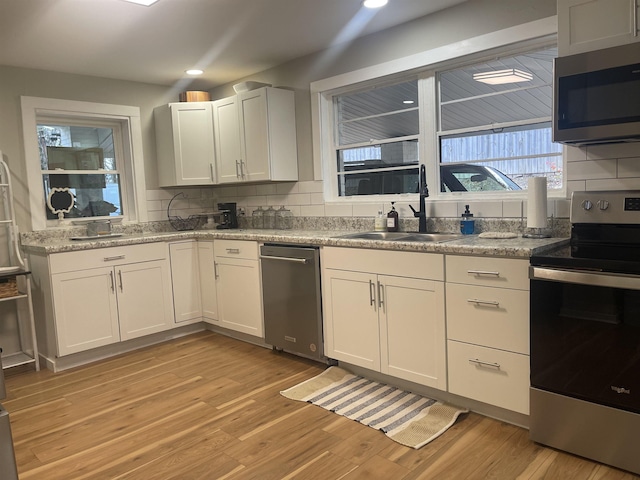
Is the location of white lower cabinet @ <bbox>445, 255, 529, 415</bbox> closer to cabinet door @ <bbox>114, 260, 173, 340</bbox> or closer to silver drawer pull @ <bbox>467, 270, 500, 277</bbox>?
silver drawer pull @ <bbox>467, 270, 500, 277</bbox>

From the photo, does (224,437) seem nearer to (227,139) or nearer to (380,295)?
(380,295)

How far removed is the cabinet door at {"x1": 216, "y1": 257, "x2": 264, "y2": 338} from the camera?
12.1 feet

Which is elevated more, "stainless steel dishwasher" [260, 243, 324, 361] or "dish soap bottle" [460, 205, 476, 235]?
"dish soap bottle" [460, 205, 476, 235]

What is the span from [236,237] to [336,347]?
123cm

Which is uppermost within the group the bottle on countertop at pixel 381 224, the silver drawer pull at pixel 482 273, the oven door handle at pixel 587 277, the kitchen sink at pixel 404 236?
the bottle on countertop at pixel 381 224

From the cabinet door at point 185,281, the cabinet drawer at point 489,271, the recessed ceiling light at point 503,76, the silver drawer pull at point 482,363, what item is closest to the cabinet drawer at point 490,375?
the silver drawer pull at point 482,363

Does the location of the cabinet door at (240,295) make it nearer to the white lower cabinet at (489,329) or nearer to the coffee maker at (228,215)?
the coffee maker at (228,215)

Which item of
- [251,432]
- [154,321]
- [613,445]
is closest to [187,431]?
[251,432]

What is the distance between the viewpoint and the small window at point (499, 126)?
2797 mm

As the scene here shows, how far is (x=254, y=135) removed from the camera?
401 centimetres

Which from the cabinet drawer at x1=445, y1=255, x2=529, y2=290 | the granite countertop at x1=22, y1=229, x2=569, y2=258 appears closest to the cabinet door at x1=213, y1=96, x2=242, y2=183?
the granite countertop at x1=22, y1=229, x2=569, y2=258

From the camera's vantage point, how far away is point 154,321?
3922mm

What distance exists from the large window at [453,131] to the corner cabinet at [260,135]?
1.31 ft

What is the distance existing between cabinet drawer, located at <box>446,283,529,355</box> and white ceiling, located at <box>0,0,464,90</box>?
69.6 inches
